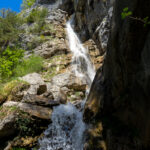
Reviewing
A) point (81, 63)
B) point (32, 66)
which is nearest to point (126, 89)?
point (81, 63)

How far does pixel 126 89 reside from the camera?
11.4ft

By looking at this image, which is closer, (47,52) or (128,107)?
(128,107)

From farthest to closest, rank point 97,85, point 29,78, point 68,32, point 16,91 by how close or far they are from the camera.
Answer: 1. point 68,32
2. point 29,78
3. point 16,91
4. point 97,85

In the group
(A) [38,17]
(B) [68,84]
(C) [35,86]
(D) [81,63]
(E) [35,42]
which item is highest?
(A) [38,17]

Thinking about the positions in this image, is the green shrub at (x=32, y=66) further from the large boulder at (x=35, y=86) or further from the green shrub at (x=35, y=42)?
the green shrub at (x=35, y=42)

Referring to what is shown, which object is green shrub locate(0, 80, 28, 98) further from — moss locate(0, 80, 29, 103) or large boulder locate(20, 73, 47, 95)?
large boulder locate(20, 73, 47, 95)

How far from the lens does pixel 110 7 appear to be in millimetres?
12047

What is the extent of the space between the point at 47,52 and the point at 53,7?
13.0 m

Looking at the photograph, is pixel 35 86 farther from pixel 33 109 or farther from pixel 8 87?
pixel 33 109

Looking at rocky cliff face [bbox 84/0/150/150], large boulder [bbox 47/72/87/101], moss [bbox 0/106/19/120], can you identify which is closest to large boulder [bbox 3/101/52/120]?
moss [bbox 0/106/19/120]

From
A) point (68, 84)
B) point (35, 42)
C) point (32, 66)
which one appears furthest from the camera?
point (35, 42)

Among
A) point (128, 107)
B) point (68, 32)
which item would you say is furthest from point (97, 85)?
point (68, 32)

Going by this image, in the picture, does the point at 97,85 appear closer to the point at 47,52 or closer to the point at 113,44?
the point at 113,44

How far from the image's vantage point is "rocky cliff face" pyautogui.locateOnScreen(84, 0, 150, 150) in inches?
109
